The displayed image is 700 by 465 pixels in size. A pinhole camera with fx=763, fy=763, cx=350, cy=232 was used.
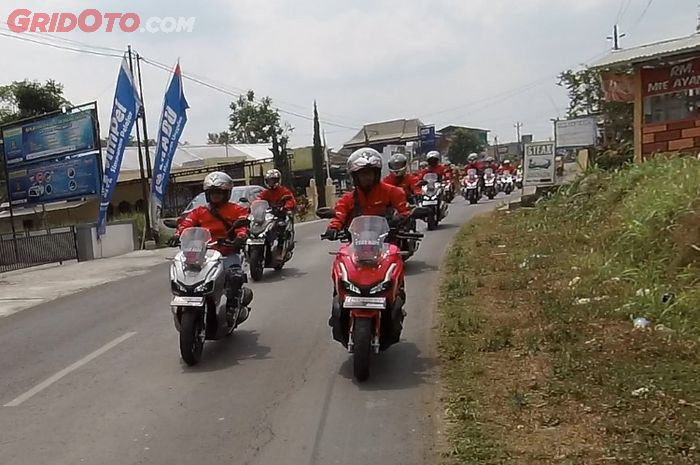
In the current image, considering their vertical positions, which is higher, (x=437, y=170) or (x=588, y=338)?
(x=437, y=170)

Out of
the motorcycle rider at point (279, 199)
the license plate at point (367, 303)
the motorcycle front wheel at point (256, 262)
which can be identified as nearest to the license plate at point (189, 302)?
the license plate at point (367, 303)

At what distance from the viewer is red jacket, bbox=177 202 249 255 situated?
795cm

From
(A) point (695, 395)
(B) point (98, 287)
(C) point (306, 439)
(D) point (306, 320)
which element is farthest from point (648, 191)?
(B) point (98, 287)

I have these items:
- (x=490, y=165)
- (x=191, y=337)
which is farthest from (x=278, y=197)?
(x=490, y=165)

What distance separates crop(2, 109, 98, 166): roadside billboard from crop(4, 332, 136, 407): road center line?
15624mm

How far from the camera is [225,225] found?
807 centimetres

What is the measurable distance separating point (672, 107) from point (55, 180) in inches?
721

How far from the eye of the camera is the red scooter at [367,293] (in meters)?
6.22

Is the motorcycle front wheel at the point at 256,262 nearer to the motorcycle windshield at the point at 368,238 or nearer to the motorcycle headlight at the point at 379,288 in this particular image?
the motorcycle windshield at the point at 368,238

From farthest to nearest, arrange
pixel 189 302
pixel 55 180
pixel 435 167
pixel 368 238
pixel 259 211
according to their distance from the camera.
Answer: pixel 55 180, pixel 435 167, pixel 259 211, pixel 189 302, pixel 368 238

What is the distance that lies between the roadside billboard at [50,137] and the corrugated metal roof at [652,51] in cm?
1499

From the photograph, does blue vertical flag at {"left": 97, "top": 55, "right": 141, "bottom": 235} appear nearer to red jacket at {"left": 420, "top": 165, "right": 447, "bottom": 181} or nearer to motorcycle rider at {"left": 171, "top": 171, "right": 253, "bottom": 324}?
red jacket at {"left": 420, "top": 165, "right": 447, "bottom": 181}

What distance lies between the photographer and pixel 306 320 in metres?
9.13

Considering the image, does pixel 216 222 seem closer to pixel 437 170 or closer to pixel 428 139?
pixel 437 170
